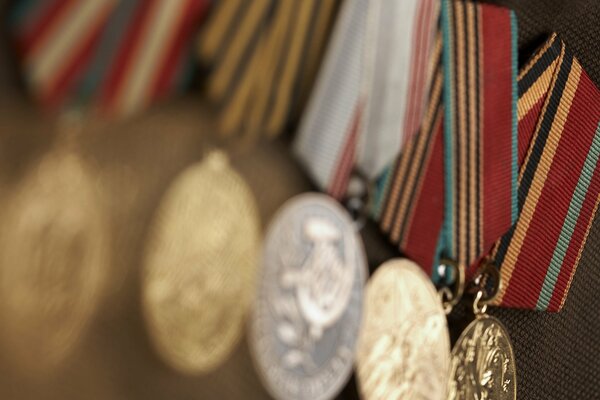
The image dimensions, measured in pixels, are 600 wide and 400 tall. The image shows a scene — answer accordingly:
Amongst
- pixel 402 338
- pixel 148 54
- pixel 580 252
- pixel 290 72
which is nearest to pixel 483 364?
pixel 402 338

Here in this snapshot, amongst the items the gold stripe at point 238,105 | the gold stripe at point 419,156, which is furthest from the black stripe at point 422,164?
the gold stripe at point 238,105

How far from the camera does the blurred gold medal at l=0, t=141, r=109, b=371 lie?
54 cm

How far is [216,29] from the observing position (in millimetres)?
644

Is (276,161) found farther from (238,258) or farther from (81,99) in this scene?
(81,99)

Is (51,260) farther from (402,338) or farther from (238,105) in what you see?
(402,338)

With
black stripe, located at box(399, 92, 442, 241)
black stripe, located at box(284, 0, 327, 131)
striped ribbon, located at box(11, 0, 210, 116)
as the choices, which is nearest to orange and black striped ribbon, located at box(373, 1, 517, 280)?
black stripe, located at box(399, 92, 442, 241)

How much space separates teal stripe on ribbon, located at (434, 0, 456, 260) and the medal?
14 centimetres

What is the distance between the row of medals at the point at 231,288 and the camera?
0.56 metres

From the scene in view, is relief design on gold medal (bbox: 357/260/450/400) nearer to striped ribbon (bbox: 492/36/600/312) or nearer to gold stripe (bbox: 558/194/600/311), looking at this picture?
striped ribbon (bbox: 492/36/600/312)

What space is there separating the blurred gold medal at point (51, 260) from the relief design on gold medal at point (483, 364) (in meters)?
0.41

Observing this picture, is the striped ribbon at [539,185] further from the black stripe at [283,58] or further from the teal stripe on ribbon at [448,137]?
the black stripe at [283,58]

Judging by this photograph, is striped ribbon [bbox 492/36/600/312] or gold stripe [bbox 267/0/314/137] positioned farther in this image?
striped ribbon [bbox 492/36/600/312]

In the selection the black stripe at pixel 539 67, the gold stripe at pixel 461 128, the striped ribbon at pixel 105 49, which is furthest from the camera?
the black stripe at pixel 539 67

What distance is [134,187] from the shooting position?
0.62 meters
